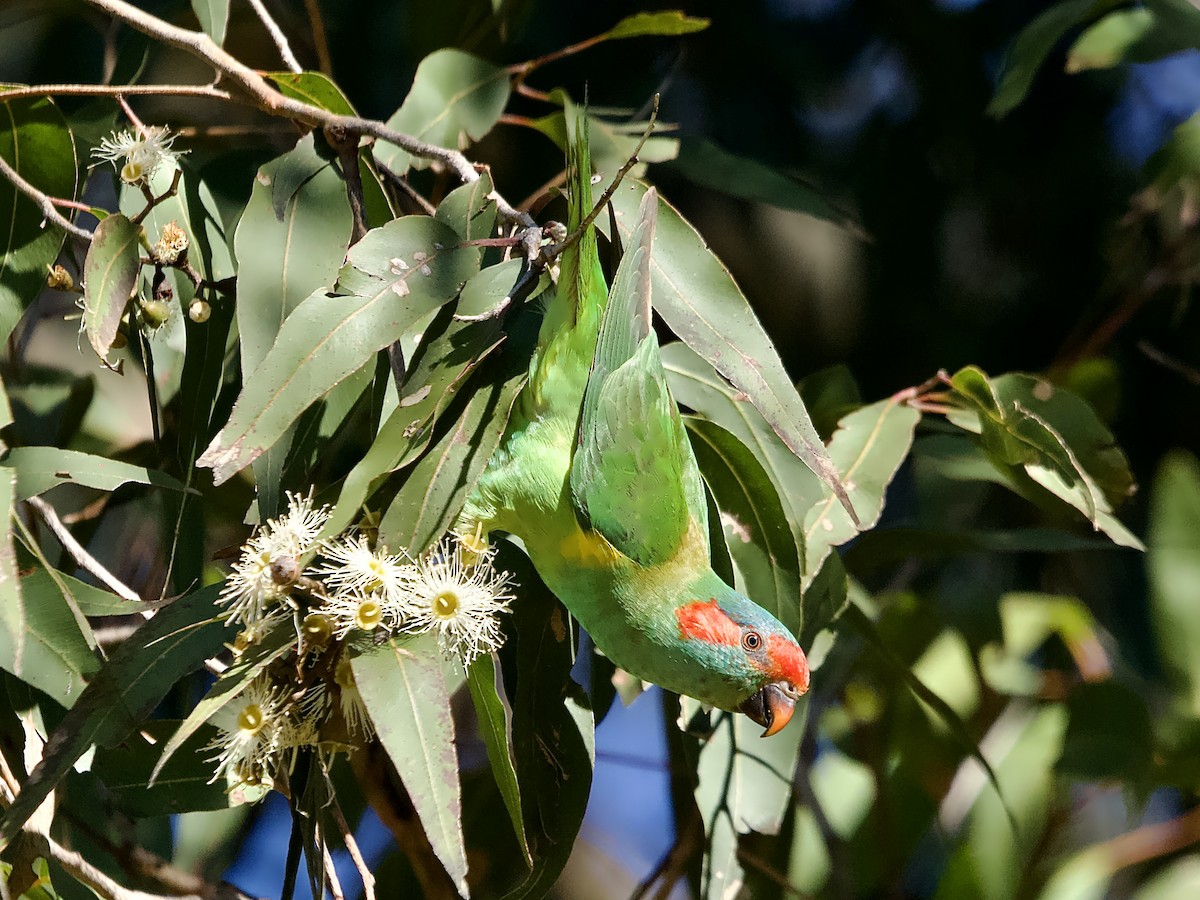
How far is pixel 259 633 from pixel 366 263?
0.44m

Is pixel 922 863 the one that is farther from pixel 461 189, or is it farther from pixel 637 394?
pixel 461 189

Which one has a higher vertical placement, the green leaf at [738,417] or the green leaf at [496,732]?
the green leaf at [738,417]

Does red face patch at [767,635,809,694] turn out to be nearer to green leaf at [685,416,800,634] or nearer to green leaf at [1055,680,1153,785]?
green leaf at [685,416,800,634]

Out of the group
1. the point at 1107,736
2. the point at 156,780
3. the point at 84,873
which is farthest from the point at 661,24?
the point at 1107,736

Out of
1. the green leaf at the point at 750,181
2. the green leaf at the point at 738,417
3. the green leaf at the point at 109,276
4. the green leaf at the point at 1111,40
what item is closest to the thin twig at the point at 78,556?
the green leaf at the point at 109,276

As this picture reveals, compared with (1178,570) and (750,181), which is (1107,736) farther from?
(750,181)

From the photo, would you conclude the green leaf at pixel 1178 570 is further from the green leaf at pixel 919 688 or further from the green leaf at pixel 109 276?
the green leaf at pixel 109 276

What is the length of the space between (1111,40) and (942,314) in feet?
2.56

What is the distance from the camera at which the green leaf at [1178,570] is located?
7.82 ft

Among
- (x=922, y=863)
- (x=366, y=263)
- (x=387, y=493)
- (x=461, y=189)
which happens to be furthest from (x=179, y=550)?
(x=922, y=863)

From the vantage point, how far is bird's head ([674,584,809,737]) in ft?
4.64

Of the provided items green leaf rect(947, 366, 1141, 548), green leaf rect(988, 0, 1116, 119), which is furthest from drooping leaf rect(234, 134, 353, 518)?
green leaf rect(988, 0, 1116, 119)

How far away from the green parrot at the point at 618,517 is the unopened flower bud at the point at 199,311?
0.44 meters

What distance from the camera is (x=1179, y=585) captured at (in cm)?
244
